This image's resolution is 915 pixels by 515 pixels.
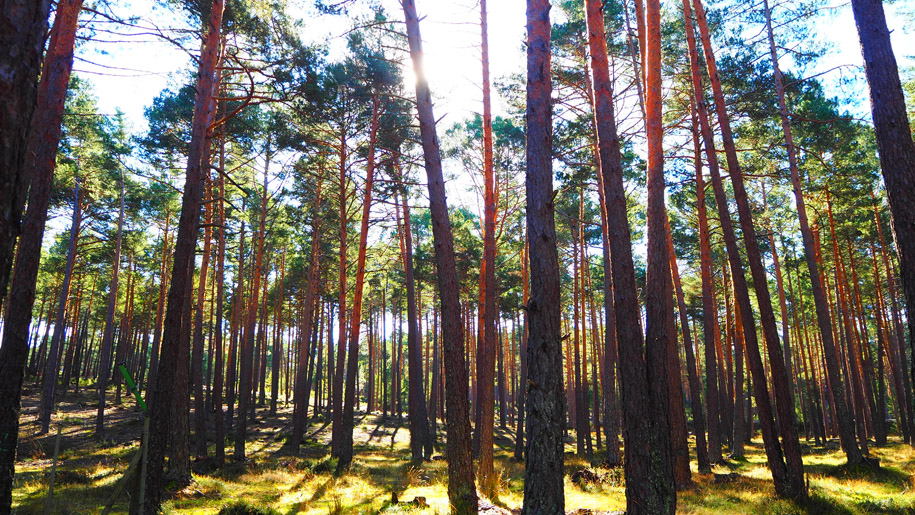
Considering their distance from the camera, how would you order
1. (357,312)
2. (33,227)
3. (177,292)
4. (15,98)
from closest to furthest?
(15,98) → (33,227) → (177,292) → (357,312)

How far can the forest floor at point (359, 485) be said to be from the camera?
877 cm

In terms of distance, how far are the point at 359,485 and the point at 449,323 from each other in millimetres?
6871

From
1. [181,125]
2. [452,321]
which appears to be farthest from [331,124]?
[452,321]

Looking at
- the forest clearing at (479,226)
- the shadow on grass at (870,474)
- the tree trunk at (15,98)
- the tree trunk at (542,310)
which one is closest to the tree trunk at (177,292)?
the forest clearing at (479,226)

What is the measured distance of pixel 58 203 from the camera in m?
18.6

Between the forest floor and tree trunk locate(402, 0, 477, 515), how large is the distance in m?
0.62

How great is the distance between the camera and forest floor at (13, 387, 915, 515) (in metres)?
8.77

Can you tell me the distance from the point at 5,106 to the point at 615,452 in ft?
53.0

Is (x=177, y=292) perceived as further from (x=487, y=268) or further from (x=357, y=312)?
(x=357, y=312)

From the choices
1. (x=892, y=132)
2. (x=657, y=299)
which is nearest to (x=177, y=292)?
(x=657, y=299)

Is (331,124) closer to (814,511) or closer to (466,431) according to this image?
(466,431)

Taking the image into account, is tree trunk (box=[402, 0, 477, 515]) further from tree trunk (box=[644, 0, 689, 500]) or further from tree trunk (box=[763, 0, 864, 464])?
tree trunk (box=[763, 0, 864, 464])

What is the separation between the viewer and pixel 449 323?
7750 millimetres

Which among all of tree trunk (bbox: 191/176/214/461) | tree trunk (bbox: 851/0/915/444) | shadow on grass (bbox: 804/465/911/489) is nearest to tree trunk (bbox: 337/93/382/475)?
tree trunk (bbox: 191/176/214/461)
